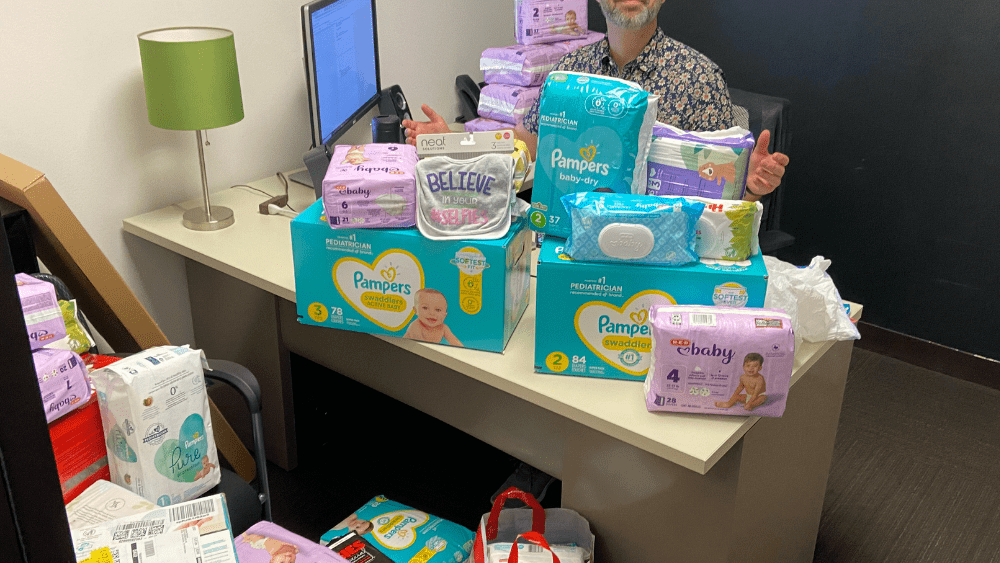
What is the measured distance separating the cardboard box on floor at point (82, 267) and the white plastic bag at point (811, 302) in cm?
151

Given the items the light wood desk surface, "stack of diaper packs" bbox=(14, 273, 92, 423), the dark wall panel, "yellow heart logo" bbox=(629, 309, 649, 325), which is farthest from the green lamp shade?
the dark wall panel

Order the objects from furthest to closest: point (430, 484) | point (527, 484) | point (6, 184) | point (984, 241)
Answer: point (984, 241) < point (430, 484) < point (527, 484) < point (6, 184)

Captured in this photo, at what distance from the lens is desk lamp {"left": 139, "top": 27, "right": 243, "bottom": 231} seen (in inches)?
80.5

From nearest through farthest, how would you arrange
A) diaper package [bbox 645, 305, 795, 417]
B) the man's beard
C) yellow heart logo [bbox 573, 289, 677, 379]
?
diaper package [bbox 645, 305, 795, 417], yellow heart logo [bbox 573, 289, 677, 379], the man's beard

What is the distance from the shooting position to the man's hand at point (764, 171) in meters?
1.73

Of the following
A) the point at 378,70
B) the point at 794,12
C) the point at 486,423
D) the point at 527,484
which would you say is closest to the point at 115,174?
the point at 378,70

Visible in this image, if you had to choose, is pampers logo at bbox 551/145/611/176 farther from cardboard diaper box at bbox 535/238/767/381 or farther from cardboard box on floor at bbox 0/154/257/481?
cardboard box on floor at bbox 0/154/257/481

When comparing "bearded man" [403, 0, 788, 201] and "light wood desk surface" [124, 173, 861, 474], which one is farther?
"bearded man" [403, 0, 788, 201]

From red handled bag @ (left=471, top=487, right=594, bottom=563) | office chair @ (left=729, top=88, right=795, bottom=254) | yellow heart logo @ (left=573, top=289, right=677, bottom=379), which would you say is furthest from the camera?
office chair @ (left=729, top=88, right=795, bottom=254)

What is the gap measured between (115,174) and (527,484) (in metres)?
1.47

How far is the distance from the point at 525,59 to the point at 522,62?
2 cm

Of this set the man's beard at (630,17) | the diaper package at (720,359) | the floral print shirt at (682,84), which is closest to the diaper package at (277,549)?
the diaper package at (720,359)

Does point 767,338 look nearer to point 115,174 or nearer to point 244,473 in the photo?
point 244,473

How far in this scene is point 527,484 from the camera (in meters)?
2.31
